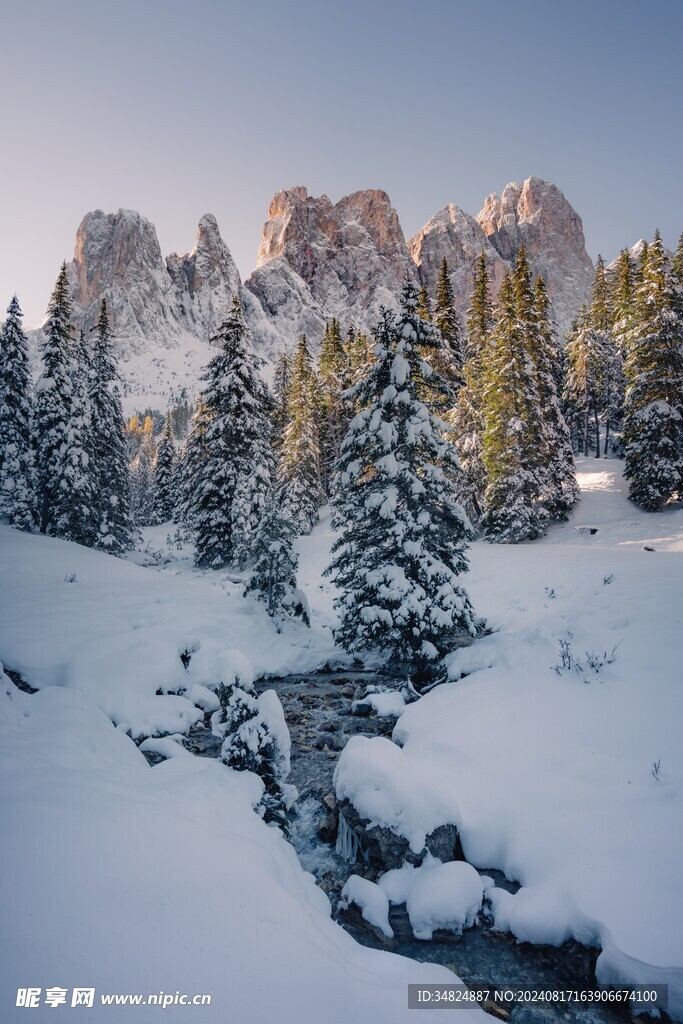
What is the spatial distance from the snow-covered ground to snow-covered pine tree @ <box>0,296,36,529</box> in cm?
1486

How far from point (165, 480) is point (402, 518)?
50.3 meters

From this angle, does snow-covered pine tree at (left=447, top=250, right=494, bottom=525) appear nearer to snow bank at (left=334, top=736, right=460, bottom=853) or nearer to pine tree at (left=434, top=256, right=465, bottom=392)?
pine tree at (left=434, top=256, right=465, bottom=392)

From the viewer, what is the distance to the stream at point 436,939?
14.7ft

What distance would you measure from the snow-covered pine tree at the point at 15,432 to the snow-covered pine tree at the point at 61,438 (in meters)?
1.21

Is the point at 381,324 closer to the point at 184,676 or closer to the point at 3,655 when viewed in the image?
the point at 184,676

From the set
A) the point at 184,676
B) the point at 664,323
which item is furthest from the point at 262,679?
the point at 664,323

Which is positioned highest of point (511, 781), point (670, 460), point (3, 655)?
point (670, 460)

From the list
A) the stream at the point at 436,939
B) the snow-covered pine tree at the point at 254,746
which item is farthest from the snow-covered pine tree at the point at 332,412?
the snow-covered pine tree at the point at 254,746

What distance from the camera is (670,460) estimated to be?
24562mm

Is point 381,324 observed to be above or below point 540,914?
above

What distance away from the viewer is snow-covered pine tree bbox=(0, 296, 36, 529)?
84.5 ft

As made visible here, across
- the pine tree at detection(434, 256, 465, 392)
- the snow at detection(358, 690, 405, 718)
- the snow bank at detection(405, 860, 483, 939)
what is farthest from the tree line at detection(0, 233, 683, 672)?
the snow bank at detection(405, 860, 483, 939)

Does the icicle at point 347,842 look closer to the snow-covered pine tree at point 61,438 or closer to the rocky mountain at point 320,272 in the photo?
the snow-covered pine tree at point 61,438

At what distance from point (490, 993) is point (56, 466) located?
27186 millimetres
